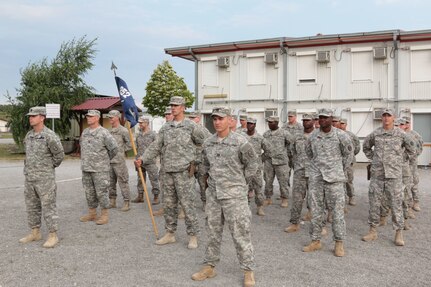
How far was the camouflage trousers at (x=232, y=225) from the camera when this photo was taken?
447 centimetres

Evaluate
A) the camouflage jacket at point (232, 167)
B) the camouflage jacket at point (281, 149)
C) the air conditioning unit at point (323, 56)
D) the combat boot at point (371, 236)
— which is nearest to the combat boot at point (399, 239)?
the combat boot at point (371, 236)

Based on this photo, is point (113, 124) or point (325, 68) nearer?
point (113, 124)

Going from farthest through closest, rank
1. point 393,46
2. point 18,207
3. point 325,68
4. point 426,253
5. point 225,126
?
point 325,68 < point 393,46 < point 18,207 < point 426,253 < point 225,126

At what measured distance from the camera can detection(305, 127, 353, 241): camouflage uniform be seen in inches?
220

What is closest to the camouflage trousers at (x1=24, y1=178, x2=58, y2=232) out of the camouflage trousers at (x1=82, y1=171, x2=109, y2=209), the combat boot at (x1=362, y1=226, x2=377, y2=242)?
the camouflage trousers at (x1=82, y1=171, x2=109, y2=209)

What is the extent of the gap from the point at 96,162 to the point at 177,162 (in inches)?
80.9

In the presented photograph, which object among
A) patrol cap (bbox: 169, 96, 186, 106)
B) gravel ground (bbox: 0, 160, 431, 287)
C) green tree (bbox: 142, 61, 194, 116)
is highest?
green tree (bbox: 142, 61, 194, 116)

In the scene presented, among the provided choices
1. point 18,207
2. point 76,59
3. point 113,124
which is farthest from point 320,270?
point 76,59

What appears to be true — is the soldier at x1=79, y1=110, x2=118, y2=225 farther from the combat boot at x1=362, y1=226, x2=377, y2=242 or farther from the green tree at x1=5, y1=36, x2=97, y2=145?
the green tree at x1=5, y1=36, x2=97, y2=145

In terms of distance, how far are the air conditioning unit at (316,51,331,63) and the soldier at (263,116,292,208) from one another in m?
10.3

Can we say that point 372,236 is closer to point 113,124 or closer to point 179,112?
point 179,112

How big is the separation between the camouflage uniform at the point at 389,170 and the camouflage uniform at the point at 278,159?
8.14 feet

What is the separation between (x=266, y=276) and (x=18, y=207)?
20.9 ft

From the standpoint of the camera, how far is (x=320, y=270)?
4.96 metres
